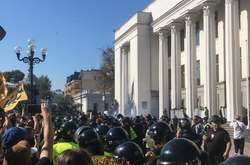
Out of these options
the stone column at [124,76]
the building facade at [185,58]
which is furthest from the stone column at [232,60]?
the stone column at [124,76]

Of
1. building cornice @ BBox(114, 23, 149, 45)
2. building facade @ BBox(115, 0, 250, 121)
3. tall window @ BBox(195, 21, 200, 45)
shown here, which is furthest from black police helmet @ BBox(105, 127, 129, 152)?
building cornice @ BBox(114, 23, 149, 45)

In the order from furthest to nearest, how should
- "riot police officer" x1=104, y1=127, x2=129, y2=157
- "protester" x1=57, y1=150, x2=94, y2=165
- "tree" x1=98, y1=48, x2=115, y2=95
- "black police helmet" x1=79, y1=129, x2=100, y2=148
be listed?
"tree" x1=98, y1=48, x2=115, y2=95
"riot police officer" x1=104, y1=127, x2=129, y2=157
"black police helmet" x1=79, y1=129, x2=100, y2=148
"protester" x1=57, y1=150, x2=94, y2=165

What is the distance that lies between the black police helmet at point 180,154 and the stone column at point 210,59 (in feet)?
120

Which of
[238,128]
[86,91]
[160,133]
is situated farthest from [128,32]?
[160,133]

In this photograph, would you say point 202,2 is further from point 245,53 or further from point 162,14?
point 162,14

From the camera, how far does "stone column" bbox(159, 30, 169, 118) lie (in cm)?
5484

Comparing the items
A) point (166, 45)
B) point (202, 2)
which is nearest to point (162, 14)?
point (166, 45)

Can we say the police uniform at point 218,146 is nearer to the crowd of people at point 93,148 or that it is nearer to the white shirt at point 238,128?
the crowd of people at point 93,148

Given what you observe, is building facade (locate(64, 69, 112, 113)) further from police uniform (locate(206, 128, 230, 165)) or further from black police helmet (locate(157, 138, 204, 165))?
black police helmet (locate(157, 138, 204, 165))

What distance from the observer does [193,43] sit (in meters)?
47.3

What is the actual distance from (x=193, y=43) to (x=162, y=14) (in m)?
7.90

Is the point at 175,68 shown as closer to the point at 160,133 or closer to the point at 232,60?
the point at 232,60

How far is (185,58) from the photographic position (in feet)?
165

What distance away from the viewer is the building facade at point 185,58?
38.1 meters
